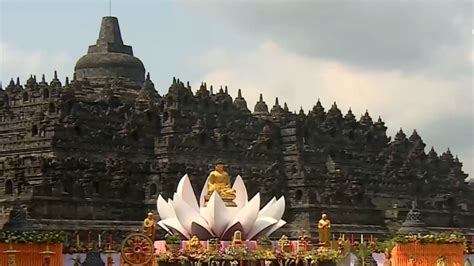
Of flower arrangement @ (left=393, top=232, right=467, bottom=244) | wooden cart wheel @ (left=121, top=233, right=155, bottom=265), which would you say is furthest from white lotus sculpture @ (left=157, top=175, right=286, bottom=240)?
wooden cart wheel @ (left=121, top=233, right=155, bottom=265)

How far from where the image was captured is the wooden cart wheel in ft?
93.2

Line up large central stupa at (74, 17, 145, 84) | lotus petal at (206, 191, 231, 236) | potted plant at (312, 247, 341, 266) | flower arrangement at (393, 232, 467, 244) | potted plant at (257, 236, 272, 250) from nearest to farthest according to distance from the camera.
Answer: potted plant at (312, 247, 341, 266)
potted plant at (257, 236, 272, 250)
flower arrangement at (393, 232, 467, 244)
lotus petal at (206, 191, 231, 236)
large central stupa at (74, 17, 145, 84)

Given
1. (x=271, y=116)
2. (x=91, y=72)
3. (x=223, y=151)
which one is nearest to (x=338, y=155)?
(x=271, y=116)

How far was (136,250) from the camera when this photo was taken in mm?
28484

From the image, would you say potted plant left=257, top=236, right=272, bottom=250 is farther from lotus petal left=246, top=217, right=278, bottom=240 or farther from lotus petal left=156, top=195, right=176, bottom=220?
lotus petal left=156, top=195, right=176, bottom=220

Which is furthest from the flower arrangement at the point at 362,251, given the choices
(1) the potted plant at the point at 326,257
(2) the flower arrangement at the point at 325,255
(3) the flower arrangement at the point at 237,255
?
(3) the flower arrangement at the point at 237,255

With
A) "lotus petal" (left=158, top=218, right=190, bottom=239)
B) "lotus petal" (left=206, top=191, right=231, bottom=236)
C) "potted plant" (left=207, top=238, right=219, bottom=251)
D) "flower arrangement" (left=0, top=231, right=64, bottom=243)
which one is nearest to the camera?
"flower arrangement" (left=0, top=231, right=64, bottom=243)

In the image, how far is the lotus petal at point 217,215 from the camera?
33.6 meters

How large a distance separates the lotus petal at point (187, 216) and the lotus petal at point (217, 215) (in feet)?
0.70

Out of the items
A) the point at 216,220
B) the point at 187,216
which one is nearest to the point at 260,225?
the point at 216,220

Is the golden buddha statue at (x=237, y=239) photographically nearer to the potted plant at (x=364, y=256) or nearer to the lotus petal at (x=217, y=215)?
the lotus petal at (x=217, y=215)

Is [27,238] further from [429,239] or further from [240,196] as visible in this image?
[429,239]

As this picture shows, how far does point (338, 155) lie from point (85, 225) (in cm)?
2755

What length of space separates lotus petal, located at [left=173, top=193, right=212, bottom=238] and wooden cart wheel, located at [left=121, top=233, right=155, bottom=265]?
5234 millimetres
